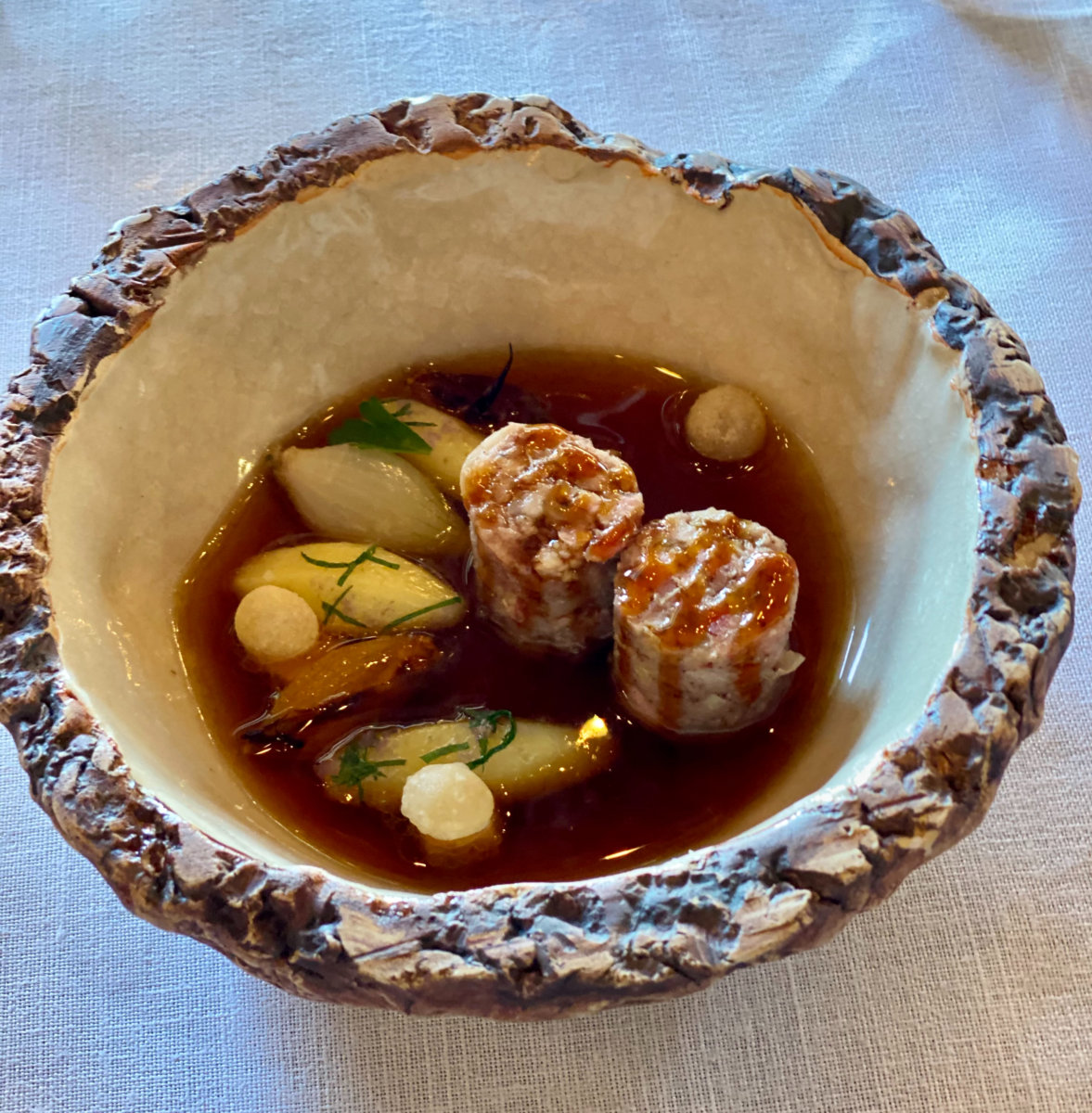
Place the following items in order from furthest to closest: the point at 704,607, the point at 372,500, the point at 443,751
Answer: the point at 372,500, the point at 443,751, the point at 704,607

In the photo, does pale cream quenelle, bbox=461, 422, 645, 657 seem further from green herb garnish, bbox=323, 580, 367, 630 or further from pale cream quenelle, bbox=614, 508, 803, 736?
green herb garnish, bbox=323, 580, 367, 630

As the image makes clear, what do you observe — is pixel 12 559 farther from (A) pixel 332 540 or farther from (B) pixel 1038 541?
(B) pixel 1038 541

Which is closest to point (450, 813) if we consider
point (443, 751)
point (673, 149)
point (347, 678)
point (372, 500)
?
point (443, 751)

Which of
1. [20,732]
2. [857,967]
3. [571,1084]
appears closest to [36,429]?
[20,732]

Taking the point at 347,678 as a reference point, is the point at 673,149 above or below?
above

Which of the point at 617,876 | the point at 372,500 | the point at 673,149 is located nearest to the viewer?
the point at 617,876

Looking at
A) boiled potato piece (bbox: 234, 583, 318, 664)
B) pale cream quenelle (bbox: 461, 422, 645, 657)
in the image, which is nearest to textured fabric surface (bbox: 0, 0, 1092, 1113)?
boiled potato piece (bbox: 234, 583, 318, 664)

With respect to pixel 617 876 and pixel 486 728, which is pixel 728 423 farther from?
pixel 617 876

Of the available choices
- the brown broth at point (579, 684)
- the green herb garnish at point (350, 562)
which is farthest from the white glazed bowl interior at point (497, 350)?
the green herb garnish at point (350, 562)
